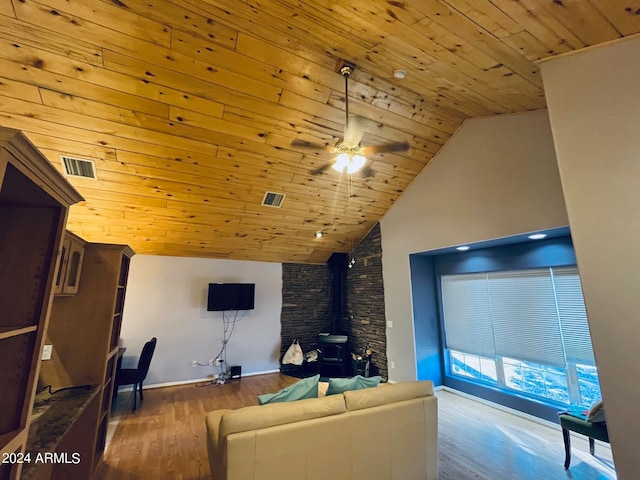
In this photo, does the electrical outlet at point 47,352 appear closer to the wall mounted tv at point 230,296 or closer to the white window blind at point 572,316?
the wall mounted tv at point 230,296

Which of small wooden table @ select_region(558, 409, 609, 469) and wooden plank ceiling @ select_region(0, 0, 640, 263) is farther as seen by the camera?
small wooden table @ select_region(558, 409, 609, 469)

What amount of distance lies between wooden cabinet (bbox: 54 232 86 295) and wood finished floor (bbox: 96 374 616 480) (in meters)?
1.85

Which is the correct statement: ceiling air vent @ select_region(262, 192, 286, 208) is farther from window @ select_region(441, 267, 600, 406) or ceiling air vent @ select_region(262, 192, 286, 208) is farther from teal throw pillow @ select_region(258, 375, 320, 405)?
window @ select_region(441, 267, 600, 406)

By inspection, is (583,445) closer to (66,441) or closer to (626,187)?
(626,187)

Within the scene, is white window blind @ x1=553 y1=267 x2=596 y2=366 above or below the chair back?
above

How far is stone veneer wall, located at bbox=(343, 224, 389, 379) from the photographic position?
5.84 m

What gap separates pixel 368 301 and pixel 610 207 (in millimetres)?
4618

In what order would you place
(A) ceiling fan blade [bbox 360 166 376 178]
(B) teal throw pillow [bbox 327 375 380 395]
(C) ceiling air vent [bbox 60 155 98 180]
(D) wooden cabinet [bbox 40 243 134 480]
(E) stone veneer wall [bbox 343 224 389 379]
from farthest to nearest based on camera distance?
(E) stone veneer wall [bbox 343 224 389 379], (A) ceiling fan blade [bbox 360 166 376 178], (C) ceiling air vent [bbox 60 155 98 180], (B) teal throw pillow [bbox 327 375 380 395], (D) wooden cabinet [bbox 40 243 134 480]

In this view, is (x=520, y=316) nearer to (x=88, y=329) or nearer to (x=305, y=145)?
(x=305, y=145)

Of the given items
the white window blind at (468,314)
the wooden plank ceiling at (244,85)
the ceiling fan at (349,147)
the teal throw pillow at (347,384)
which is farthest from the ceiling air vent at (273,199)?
the white window blind at (468,314)

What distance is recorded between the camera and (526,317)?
4.15 meters

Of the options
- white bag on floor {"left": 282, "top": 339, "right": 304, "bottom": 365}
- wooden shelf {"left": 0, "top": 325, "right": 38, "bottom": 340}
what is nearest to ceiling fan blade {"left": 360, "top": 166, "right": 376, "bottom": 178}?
white bag on floor {"left": 282, "top": 339, "right": 304, "bottom": 365}

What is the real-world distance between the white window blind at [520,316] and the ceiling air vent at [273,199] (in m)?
3.33

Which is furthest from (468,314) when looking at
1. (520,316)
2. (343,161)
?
(343,161)
